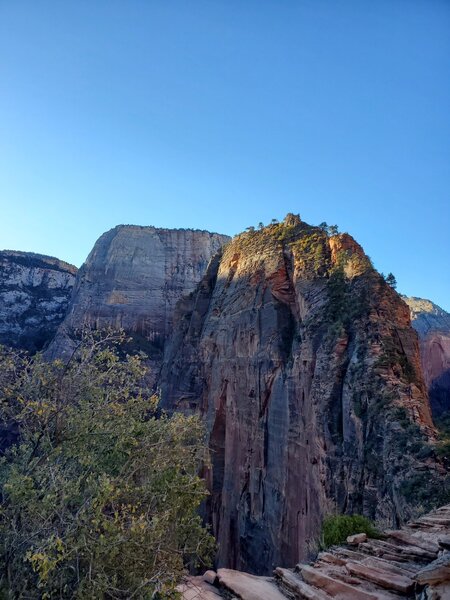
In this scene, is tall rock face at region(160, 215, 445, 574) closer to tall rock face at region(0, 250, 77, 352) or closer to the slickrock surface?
the slickrock surface

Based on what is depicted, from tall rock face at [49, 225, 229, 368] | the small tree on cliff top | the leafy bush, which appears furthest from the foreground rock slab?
tall rock face at [49, 225, 229, 368]

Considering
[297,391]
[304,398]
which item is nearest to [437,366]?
[297,391]

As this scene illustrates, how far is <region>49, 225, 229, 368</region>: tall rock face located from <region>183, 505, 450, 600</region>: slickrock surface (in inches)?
2370

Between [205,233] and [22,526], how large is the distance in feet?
256

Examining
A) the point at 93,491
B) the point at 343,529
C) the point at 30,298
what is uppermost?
the point at 30,298

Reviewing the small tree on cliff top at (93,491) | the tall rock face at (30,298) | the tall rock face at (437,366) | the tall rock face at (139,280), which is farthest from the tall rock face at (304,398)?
the tall rock face at (30,298)

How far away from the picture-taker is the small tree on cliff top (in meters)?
5.97

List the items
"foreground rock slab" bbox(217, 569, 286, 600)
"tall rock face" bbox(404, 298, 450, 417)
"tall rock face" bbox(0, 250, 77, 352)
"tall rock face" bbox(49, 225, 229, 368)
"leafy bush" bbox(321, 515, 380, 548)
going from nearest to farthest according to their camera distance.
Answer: "foreground rock slab" bbox(217, 569, 286, 600) → "leafy bush" bbox(321, 515, 380, 548) → "tall rock face" bbox(404, 298, 450, 417) → "tall rock face" bbox(49, 225, 229, 368) → "tall rock face" bbox(0, 250, 77, 352)

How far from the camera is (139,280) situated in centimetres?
7394

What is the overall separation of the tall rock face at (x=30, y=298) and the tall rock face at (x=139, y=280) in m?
8.90

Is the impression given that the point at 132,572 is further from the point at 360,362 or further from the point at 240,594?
the point at 360,362

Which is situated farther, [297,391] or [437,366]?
[437,366]

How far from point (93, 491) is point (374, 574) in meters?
4.81

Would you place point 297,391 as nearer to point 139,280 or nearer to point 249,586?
point 249,586
